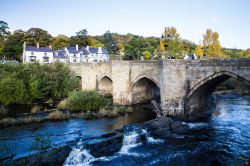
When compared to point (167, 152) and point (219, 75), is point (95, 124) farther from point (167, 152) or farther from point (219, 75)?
point (219, 75)

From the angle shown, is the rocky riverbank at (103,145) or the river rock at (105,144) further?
the river rock at (105,144)

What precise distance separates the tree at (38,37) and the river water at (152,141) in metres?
48.6

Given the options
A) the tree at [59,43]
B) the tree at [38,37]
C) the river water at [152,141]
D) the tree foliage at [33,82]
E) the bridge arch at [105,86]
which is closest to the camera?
the river water at [152,141]

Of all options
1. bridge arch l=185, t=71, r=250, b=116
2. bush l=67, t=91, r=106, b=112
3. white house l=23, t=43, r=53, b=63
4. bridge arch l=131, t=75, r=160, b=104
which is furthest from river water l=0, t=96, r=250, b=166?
white house l=23, t=43, r=53, b=63

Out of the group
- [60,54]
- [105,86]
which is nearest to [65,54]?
[60,54]

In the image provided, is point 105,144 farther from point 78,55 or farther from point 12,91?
point 78,55

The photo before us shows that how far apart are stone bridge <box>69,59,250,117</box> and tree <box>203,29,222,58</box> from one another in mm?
13709

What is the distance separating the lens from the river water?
15.1 m

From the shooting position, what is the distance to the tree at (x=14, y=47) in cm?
6209

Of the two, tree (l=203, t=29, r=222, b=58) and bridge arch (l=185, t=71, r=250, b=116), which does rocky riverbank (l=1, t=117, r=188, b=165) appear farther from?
tree (l=203, t=29, r=222, b=58)

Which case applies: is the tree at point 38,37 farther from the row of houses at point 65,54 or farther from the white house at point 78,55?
the white house at point 78,55

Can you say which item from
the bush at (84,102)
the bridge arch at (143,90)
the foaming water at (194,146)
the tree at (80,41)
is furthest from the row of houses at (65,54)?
the foaming water at (194,146)

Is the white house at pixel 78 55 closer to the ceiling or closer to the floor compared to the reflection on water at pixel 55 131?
closer to the ceiling

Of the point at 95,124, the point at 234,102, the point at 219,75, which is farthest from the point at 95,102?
the point at 234,102
